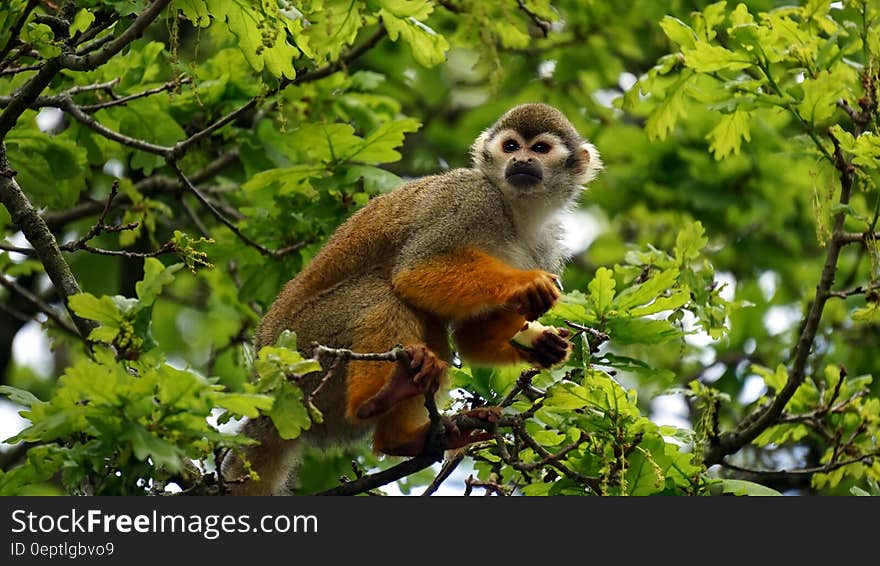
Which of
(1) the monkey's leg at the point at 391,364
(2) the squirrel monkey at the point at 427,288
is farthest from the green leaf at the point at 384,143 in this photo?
(1) the monkey's leg at the point at 391,364

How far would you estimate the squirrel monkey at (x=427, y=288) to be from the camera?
6.20 metres

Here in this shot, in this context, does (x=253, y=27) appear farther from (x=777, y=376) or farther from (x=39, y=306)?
(x=777, y=376)

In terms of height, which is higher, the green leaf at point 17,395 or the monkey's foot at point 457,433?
the green leaf at point 17,395

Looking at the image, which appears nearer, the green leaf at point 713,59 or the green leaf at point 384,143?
the green leaf at point 713,59

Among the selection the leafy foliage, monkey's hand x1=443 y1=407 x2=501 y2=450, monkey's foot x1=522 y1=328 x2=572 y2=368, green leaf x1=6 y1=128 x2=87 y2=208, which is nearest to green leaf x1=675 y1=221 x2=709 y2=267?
the leafy foliage

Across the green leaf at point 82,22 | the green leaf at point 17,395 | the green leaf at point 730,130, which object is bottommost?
the green leaf at point 17,395

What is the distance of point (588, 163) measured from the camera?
788 centimetres

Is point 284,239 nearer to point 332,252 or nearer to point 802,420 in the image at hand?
point 332,252

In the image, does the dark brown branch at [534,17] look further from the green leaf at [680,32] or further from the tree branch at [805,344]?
the tree branch at [805,344]

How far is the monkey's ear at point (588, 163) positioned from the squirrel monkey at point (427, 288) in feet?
0.10

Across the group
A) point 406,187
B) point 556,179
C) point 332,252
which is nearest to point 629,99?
point 556,179

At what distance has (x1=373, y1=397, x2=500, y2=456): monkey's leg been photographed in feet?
19.4

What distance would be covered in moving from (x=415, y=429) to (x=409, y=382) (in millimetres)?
516

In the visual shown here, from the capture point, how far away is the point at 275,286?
26.7 feet
